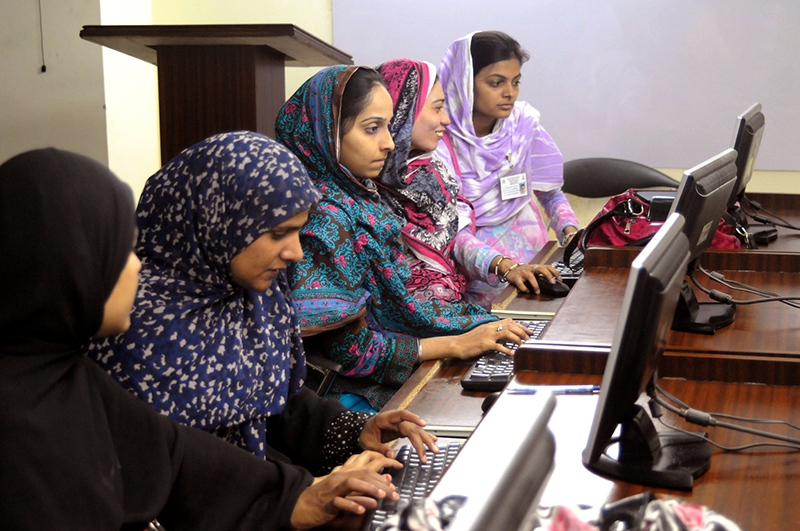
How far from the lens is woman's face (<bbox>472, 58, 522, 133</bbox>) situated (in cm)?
280

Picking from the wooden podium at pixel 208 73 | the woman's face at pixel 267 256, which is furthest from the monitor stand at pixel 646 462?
the wooden podium at pixel 208 73

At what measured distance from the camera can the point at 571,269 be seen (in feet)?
7.41

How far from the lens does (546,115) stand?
166 inches

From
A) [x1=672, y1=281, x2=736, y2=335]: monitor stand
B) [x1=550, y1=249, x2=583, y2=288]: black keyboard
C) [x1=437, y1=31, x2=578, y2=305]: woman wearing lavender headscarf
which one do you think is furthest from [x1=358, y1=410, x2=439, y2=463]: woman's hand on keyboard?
[x1=437, y1=31, x2=578, y2=305]: woman wearing lavender headscarf

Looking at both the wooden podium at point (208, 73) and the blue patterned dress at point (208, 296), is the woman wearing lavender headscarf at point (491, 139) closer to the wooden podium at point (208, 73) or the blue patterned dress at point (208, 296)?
the wooden podium at point (208, 73)

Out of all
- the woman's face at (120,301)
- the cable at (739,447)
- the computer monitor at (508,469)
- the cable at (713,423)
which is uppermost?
the computer monitor at (508,469)

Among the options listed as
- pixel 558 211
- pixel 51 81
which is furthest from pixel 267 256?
pixel 51 81

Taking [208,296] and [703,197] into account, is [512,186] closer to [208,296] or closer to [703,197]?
[703,197]

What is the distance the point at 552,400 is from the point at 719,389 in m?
0.81

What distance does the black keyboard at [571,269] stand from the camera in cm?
213

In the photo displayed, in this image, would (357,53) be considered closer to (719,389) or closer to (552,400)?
(719,389)

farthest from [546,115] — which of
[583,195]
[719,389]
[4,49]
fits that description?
[719,389]

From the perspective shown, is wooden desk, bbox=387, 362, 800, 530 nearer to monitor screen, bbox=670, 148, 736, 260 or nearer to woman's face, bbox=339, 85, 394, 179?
monitor screen, bbox=670, 148, 736, 260

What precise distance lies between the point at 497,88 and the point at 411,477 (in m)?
2.03
